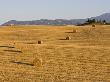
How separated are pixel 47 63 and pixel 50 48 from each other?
26.9 ft

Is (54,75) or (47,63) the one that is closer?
(54,75)

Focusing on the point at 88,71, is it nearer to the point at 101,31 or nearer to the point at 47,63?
the point at 47,63

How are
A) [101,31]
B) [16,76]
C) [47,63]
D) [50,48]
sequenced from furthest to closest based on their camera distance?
[101,31], [50,48], [47,63], [16,76]

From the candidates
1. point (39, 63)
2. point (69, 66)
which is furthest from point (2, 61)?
point (69, 66)

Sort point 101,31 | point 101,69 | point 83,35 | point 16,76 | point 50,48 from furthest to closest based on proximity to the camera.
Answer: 1. point 101,31
2. point 83,35
3. point 50,48
4. point 101,69
5. point 16,76

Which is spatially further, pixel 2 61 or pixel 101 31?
pixel 101 31

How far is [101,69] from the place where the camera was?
2462 centimetres

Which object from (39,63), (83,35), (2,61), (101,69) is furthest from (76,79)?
(83,35)

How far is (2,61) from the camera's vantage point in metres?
28.1

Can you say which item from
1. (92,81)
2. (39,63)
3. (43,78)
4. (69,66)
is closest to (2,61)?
(39,63)

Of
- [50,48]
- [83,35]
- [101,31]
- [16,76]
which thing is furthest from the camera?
[101,31]

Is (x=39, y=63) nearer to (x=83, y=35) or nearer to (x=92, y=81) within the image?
(x=92, y=81)

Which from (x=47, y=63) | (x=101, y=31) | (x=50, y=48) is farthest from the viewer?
(x=101, y=31)

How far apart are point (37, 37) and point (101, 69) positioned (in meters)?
25.9
